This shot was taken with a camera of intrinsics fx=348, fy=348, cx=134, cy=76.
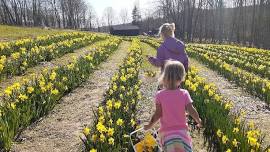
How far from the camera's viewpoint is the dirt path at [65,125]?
5781 mm

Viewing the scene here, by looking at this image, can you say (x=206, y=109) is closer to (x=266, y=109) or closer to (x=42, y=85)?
(x=266, y=109)

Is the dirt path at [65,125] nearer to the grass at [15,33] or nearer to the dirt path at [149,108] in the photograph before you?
the dirt path at [149,108]

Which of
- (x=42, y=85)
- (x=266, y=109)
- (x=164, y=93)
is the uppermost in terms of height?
(x=164, y=93)

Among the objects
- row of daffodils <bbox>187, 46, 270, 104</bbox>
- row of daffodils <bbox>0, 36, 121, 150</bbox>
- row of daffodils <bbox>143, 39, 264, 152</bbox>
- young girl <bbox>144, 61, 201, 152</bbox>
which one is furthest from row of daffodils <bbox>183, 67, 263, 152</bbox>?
row of daffodils <bbox>0, 36, 121, 150</bbox>

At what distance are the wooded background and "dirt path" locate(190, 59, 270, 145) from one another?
34457mm

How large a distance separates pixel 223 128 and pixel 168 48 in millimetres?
1603

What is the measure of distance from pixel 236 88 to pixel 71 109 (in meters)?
5.48

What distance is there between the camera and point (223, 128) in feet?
17.8

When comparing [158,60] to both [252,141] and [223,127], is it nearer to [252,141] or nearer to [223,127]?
[223,127]

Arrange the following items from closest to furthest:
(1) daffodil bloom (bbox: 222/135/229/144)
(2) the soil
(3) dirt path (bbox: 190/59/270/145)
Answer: (1) daffodil bloom (bbox: 222/135/229/144), (3) dirt path (bbox: 190/59/270/145), (2) the soil

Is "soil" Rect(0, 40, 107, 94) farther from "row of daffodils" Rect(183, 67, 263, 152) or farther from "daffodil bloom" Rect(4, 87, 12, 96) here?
"row of daffodils" Rect(183, 67, 263, 152)

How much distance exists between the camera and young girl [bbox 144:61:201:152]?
143 inches

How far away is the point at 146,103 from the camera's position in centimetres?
843

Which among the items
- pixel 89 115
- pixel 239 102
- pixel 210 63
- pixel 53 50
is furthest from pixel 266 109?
pixel 53 50
